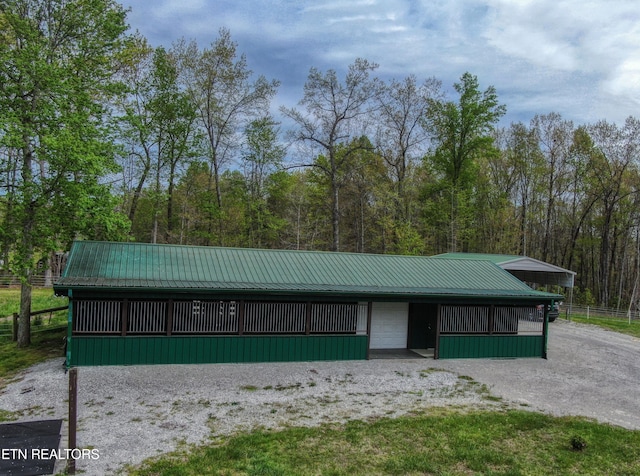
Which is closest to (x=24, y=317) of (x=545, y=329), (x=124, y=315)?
(x=124, y=315)

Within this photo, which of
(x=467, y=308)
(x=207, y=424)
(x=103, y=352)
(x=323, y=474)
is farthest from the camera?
(x=467, y=308)

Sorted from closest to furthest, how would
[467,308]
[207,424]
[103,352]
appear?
[207,424] → [103,352] → [467,308]

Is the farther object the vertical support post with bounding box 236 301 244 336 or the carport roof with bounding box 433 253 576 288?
the carport roof with bounding box 433 253 576 288

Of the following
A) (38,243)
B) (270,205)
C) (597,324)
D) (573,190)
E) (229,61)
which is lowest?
(597,324)

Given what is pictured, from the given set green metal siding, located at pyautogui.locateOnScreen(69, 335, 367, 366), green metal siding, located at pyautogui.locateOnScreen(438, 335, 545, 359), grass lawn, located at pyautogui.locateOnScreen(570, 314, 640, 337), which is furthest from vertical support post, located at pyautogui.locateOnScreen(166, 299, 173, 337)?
grass lawn, located at pyautogui.locateOnScreen(570, 314, 640, 337)

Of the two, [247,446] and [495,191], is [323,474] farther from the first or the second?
[495,191]

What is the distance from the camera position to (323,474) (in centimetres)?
586

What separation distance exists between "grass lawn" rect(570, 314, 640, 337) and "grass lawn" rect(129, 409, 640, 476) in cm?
1574

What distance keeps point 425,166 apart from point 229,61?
1596 centimetres

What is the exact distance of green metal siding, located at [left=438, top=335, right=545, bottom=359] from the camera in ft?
43.4

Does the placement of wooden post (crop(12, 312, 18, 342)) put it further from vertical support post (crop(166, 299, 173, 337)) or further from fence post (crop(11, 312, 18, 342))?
vertical support post (crop(166, 299, 173, 337))

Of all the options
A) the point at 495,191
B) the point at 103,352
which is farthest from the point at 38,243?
the point at 495,191

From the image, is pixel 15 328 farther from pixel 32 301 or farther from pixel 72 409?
pixel 32 301

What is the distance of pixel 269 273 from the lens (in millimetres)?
12758
